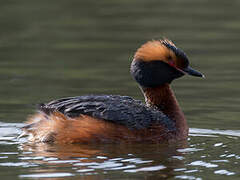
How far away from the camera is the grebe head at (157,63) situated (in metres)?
12.4

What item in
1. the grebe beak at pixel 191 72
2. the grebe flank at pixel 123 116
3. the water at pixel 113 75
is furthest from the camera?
the grebe beak at pixel 191 72

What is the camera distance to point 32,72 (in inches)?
682

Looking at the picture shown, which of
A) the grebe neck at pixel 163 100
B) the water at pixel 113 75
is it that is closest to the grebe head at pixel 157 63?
the grebe neck at pixel 163 100

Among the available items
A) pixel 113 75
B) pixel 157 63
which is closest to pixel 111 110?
pixel 157 63

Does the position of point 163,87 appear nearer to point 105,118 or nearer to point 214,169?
point 105,118

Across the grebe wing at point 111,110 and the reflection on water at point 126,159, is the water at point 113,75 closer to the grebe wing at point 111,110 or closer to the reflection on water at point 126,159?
the reflection on water at point 126,159

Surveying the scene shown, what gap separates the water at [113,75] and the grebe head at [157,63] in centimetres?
103

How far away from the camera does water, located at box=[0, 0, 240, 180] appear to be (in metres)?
10.6

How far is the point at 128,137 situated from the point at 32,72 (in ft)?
19.8

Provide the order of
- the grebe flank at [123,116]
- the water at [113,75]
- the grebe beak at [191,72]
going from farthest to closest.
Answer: the grebe beak at [191,72], the grebe flank at [123,116], the water at [113,75]

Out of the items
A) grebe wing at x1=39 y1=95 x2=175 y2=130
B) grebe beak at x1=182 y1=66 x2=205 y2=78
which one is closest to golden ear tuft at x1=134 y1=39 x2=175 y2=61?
grebe beak at x1=182 y1=66 x2=205 y2=78

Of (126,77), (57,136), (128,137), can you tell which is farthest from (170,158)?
(126,77)

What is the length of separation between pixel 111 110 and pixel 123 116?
19 centimetres

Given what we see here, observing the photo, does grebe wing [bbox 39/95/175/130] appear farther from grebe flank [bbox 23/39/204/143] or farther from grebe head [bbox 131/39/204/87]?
grebe head [bbox 131/39/204/87]
